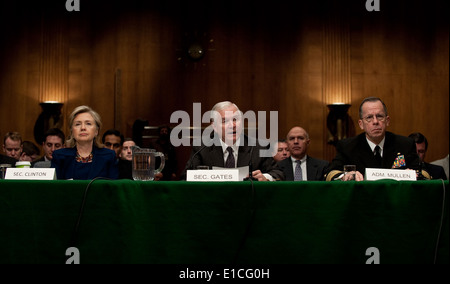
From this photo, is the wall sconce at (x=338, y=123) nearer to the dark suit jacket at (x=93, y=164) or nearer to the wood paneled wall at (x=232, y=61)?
the wood paneled wall at (x=232, y=61)

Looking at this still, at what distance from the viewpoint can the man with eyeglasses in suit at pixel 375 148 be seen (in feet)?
9.68

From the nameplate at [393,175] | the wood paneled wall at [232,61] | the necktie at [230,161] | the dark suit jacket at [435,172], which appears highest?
the wood paneled wall at [232,61]

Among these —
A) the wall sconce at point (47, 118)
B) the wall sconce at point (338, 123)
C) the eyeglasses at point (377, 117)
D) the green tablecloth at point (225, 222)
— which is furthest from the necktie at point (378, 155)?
the wall sconce at point (47, 118)

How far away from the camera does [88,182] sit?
192cm

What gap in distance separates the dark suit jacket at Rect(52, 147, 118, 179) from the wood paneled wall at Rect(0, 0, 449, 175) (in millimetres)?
3765

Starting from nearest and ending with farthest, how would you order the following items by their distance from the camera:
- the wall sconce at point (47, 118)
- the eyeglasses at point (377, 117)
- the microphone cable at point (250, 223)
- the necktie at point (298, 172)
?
the microphone cable at point (250, 223) < the eyeglasses at point (377, 117) < the necktie at point (298, 172) < the wall sconce at point (47, 118)

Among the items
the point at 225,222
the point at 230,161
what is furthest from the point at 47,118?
the point at 225,222

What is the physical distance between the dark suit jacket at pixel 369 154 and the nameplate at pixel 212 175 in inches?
39.0

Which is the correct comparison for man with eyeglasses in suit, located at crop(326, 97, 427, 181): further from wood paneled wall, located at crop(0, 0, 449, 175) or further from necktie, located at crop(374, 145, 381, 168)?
wood paneled wall, located at crop(0, 0, 449, 175)

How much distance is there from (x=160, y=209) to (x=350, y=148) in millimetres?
1494

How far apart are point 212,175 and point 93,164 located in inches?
42.0
